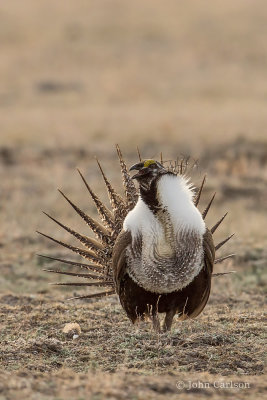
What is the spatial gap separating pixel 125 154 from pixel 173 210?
920 centimetres

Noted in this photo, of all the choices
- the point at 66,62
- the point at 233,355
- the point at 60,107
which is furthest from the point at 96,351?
the point at 66,62

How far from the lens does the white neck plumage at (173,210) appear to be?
4086 mm

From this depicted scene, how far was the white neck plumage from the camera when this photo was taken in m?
4.09

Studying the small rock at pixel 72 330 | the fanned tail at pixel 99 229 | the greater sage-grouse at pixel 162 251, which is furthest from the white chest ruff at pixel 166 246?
the fanned tail at pixel 99 229

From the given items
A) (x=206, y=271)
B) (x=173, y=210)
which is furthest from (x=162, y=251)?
(x=206, y=271)

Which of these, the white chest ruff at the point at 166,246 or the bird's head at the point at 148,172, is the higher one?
the bird's head at the point at 148,172

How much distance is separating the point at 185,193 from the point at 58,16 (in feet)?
84.4

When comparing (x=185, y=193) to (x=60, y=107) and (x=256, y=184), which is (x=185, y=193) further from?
(x=60, y=107)

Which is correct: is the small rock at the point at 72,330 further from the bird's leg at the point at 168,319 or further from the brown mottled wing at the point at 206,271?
the brown mottled wing at the point at 206,271

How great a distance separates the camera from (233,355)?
416 centimetres

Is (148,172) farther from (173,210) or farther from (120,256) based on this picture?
(120,256)

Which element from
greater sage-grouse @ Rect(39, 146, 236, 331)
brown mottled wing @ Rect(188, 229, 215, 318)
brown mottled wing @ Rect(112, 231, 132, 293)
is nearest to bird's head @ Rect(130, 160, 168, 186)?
greater sage-grouse @ Rect(39, 146, 236, 331)

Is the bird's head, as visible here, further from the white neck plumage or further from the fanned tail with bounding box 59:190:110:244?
the fanned tail with bounding box 59:190:110:244

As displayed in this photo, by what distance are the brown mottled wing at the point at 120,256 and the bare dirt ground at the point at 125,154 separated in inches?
15.0
